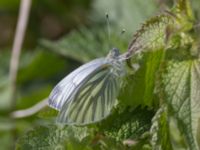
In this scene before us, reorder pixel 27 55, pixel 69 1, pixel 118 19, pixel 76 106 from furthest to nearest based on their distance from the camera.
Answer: pixel 69 1, pixel 27 55, pixel 118 19, pixel 76 106

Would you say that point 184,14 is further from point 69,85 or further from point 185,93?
point 69,85

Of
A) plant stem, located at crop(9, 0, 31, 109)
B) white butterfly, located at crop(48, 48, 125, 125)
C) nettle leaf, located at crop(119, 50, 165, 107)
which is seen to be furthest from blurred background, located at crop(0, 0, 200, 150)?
nettle leaf, located at crop(119, 50, 165, 107)

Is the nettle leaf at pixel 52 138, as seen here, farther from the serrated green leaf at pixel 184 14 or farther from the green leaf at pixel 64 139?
the serrated green leaf at pixel 184 14

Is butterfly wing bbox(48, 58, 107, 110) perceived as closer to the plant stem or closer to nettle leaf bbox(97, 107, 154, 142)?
nettle leaf bbox(97, 107, 154, 142)

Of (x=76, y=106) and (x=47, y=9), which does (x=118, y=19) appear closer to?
(x=47, y=9)

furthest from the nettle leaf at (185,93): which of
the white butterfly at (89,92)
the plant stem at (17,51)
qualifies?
the plant stem at (17,51)

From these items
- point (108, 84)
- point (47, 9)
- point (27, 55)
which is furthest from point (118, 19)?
point (108, 84)
